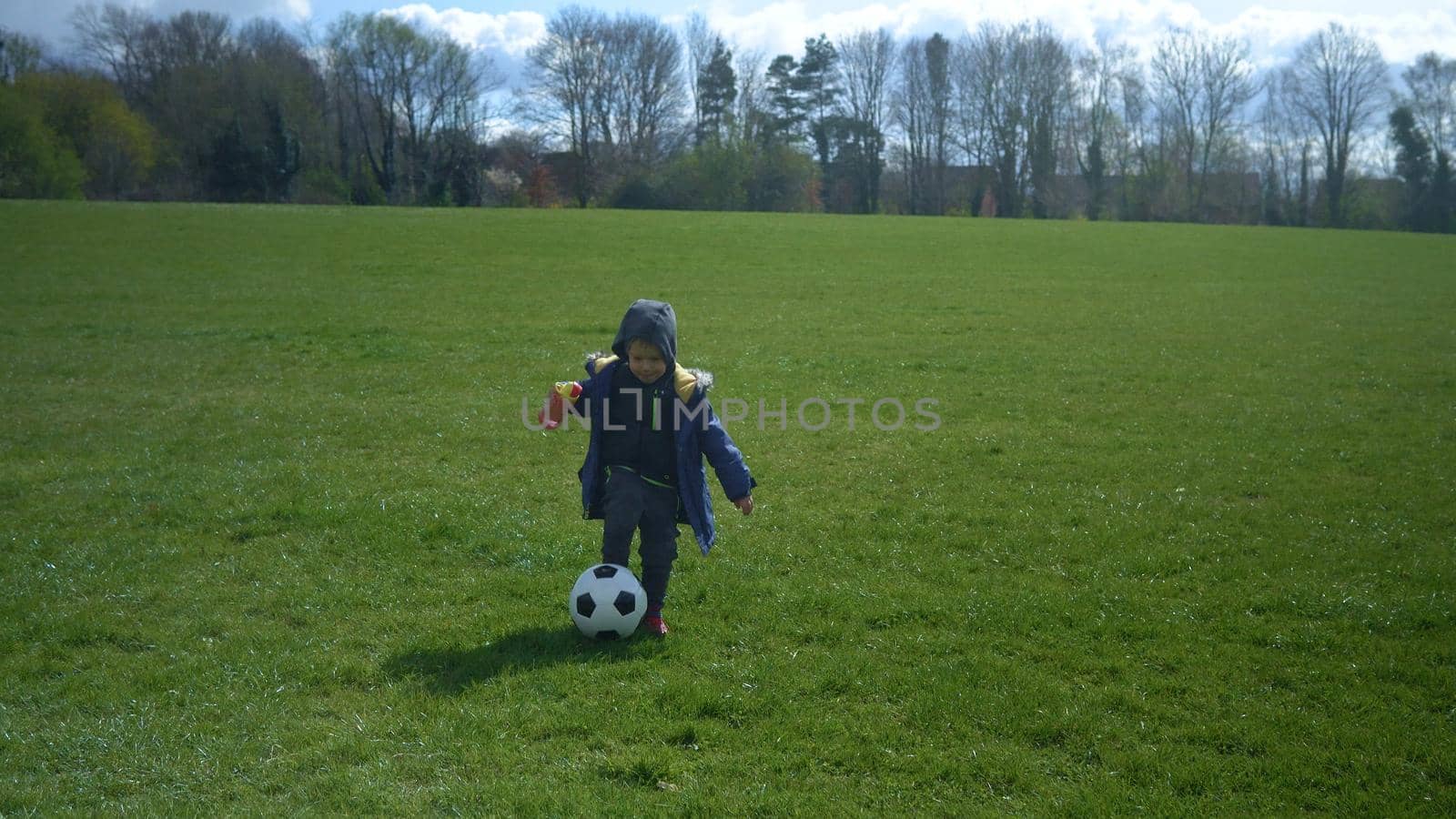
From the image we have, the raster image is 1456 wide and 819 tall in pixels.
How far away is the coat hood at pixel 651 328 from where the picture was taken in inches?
207

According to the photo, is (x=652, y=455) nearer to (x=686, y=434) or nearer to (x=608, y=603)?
(x=686, y=434)

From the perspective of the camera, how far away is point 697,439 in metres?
5.52

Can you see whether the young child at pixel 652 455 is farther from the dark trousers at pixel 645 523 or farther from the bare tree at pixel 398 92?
the bare tree at pixel 398 92

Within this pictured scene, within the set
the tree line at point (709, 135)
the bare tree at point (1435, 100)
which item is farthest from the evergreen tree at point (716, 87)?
the bare tree at point (1435, 100)

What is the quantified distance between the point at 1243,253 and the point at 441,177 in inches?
2039

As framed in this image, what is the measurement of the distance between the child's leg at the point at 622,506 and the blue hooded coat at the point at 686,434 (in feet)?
0.41

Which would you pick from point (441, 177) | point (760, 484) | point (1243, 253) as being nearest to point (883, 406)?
point (760, 484)

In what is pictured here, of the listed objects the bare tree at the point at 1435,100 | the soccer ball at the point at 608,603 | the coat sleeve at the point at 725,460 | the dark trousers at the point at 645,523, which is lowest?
the soccer ball at the point at 608,603

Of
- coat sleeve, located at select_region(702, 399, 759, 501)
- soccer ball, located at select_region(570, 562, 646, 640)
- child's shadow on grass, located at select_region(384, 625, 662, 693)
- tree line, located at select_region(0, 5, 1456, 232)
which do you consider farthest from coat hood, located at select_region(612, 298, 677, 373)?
tree line, located at select_region(0, 5, 1456, 232)

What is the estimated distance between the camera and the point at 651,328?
5246 millimetres

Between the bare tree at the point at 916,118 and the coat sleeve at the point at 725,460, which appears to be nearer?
the coat sleeve at the point at 725,460

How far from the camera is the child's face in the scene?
5.30 metres

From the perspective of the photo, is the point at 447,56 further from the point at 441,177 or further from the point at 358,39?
the point at 441,177

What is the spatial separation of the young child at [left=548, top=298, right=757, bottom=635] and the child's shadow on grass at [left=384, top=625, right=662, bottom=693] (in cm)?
30
